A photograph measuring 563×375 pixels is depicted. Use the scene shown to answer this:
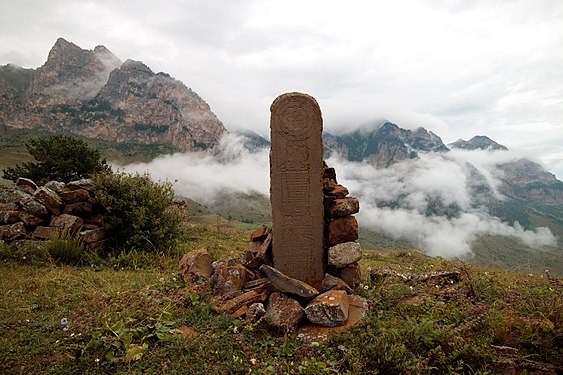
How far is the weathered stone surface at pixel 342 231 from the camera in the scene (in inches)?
253

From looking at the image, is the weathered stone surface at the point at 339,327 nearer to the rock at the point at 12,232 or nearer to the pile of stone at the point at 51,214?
the pile of stone at the point at 51,214

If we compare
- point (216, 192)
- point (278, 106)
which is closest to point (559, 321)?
point (278, 106)

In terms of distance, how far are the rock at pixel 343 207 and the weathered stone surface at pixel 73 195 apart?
7.51 meters

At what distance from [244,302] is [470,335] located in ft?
10.5

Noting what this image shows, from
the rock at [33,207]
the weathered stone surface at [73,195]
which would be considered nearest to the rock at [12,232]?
the rock at [33,207]

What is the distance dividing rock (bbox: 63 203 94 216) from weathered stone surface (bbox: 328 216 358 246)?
7.39m

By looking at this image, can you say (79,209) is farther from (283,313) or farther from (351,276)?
(351,276)

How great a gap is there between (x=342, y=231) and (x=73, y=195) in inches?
315

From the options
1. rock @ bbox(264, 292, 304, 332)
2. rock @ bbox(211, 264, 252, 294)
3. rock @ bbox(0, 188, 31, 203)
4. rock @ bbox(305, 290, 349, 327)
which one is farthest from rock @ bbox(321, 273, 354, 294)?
rock @ bbox(0, 188, 31, 203)

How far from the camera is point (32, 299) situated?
5.59 m

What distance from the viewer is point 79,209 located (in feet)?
31.3

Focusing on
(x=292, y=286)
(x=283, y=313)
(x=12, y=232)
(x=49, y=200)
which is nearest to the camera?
(x=283, y=313)

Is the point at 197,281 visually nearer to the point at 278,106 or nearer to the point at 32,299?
the point at 32,299

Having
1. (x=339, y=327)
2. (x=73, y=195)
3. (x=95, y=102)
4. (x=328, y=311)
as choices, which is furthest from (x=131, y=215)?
(x=95, y=102)
